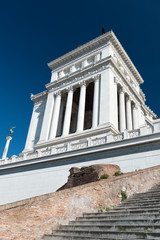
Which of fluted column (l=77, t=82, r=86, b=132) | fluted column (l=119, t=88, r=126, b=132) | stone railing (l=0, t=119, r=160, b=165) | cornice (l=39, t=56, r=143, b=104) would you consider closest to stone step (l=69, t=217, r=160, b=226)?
stone railing (l=0, t=119, r=160, b=165)

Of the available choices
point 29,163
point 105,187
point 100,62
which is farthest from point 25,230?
point 100,62

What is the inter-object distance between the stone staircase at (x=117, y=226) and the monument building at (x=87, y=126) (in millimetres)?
8720

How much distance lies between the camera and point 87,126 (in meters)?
36.8

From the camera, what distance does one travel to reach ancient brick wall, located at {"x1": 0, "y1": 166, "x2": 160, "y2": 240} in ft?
16.7

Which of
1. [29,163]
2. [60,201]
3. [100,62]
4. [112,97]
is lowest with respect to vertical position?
[60,201]

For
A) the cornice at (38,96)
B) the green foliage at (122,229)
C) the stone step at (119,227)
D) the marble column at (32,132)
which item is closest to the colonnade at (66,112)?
the cornice at (38,96)

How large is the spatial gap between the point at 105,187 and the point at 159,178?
155 inches

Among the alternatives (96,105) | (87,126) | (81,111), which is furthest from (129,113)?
(87,126)

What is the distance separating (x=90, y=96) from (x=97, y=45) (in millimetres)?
9205

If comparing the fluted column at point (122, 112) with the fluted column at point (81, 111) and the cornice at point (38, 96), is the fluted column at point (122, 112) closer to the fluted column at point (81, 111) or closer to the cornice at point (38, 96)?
the fluted column at point (81, 111)

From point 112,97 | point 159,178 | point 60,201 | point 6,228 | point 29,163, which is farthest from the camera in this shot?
point 112,97

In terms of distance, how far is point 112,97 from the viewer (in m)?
26.1

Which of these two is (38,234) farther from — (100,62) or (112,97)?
(100,62)

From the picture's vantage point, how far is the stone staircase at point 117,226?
436cm
